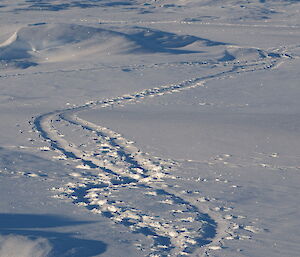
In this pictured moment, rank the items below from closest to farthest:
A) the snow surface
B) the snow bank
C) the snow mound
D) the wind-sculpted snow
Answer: the snow bank
the snow surface
the wind-sculpted snow
the snow mound

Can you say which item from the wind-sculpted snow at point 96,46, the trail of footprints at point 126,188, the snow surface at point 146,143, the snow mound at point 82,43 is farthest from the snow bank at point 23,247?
the snow mound at point 82,43

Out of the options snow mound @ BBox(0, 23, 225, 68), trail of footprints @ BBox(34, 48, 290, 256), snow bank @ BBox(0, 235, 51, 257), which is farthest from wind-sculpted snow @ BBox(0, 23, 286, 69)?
snow bank @ BBox(0, 235, 51, 257)

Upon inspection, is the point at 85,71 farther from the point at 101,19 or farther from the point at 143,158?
the point at 101,19

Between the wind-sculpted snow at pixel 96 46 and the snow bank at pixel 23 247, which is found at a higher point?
the snow bank at pixel 23 247

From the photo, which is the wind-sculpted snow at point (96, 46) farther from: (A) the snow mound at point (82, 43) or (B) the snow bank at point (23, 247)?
(B) the snow bank at point (23, 247)

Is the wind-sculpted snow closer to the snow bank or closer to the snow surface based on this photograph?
the snow surface

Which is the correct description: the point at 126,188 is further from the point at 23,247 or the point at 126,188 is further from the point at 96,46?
the point at 96,46
